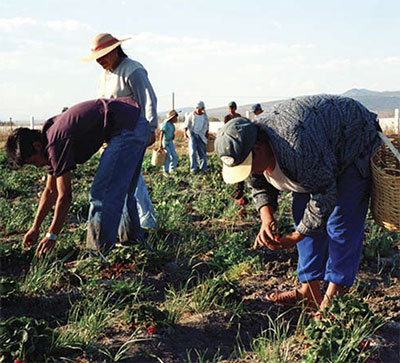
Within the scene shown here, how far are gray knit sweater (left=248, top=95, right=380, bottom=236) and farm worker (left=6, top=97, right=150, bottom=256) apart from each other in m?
1.48

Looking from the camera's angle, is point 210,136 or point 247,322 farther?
point 210,136

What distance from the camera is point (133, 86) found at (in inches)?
179

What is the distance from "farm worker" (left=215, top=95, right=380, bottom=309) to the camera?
8.51ft

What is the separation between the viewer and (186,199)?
6.98 m

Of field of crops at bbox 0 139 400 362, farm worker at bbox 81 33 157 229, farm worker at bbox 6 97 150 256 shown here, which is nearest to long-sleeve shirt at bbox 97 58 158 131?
farm worker at bbox 81 33 157 229

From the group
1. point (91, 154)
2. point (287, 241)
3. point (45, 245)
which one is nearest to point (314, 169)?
point (287, 241)

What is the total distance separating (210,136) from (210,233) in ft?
21.2

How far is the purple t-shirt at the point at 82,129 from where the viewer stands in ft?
11.7

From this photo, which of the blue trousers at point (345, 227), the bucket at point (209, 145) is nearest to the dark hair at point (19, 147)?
the blue trousers at point (345, 227)

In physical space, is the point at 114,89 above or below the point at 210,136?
above

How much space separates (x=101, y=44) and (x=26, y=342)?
273cm

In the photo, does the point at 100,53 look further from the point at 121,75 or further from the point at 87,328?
the point at 87,328

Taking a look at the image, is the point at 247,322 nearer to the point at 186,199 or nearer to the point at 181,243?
the point at 181,243

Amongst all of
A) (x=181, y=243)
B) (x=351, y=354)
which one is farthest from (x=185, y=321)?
(x=181, y=243)
